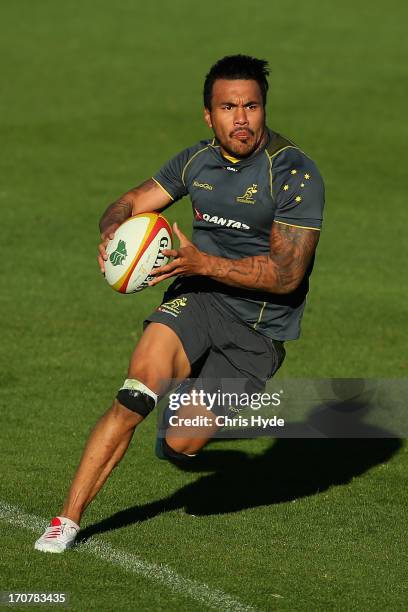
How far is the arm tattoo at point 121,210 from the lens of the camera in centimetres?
886

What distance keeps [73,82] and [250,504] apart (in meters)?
20.5

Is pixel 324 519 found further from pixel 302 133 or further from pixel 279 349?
pixel 302 133

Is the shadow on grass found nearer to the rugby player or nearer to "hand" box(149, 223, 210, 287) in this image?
the rugby player

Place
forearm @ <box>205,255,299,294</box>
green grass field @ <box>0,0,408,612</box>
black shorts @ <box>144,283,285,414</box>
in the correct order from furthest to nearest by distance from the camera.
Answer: black shorts @ <box>144,283,285,414</box>, forearm @ <box>205,255,299,294</box>, green grass field @ <box>0,0,408,612</box>

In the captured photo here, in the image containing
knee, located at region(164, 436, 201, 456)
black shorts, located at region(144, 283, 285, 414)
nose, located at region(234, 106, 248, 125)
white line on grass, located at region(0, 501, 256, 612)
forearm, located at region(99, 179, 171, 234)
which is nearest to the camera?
white line on grass, located at region(0, 501, 256, 612)

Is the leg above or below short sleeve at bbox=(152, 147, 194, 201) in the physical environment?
below

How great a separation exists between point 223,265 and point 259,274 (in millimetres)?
276

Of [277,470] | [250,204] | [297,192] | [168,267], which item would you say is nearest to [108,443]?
[168,267]

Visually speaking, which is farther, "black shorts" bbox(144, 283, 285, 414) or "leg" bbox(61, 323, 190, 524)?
"black shorts" bbox(144, 283, 285, 414)

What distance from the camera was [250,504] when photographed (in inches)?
362

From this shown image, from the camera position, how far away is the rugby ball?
8422 mm

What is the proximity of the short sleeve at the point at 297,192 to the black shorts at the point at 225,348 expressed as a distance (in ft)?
2.63
